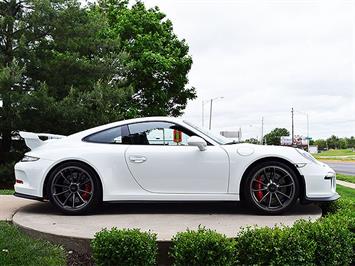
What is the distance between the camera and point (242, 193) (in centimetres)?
536

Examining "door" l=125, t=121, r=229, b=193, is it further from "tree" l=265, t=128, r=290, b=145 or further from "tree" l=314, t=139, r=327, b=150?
"tree" l=314, t=139, r=327, b=150

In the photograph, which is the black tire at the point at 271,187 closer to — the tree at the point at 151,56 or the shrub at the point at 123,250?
the shrub at the point at 123,250

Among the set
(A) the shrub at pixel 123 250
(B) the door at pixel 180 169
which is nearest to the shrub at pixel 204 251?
(A) the shrub at pixel 123 250

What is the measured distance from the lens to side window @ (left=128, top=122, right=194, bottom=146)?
215 inches

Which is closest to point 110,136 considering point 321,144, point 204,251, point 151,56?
point 204,251

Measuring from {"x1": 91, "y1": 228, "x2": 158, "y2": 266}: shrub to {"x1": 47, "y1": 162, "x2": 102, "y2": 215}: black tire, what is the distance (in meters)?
1.45

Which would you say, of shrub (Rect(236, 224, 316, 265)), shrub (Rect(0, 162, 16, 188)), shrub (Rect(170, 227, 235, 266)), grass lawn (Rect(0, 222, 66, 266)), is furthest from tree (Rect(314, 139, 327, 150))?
grass lawn (Rect(0, 222, 66, 266))

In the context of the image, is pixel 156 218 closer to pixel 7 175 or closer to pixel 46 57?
pixel 7 175

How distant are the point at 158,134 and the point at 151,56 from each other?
18.6 metres

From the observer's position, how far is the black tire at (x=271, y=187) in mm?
5266

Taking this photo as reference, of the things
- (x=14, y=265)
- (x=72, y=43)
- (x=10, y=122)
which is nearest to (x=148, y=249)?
(x=14, y=265)

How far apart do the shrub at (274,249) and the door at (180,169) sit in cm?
130

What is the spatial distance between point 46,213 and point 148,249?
2.17 meters

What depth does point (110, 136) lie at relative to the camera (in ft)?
18.4
